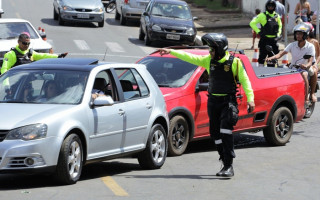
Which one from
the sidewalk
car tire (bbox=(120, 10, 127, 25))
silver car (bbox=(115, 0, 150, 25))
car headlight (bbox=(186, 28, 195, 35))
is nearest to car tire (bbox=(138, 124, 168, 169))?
the sidewalk

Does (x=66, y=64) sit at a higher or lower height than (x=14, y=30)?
higher

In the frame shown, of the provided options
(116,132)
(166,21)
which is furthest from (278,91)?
(166,21)

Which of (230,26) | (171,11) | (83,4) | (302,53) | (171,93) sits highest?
(171,93)

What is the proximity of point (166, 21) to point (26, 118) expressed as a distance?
22542mm

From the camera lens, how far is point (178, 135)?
1291 cm

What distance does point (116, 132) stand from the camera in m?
10.9

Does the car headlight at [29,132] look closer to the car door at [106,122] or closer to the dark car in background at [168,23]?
the car door at [106,122]

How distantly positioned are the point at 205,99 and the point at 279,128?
1.96m

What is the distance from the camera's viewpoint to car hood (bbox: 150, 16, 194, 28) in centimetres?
3175

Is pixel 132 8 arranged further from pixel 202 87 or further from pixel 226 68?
pixel 226 68

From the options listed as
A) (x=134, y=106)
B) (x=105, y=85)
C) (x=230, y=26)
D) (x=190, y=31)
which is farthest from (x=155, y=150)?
(x=230, y=26)

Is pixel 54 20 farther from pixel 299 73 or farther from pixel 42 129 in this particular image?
pixel 42 129

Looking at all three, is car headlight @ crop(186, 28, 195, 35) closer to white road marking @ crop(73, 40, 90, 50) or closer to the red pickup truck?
white road marking @ crop(73, 40, 90, 50)

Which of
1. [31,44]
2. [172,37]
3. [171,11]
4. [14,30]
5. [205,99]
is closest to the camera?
[205,99]
